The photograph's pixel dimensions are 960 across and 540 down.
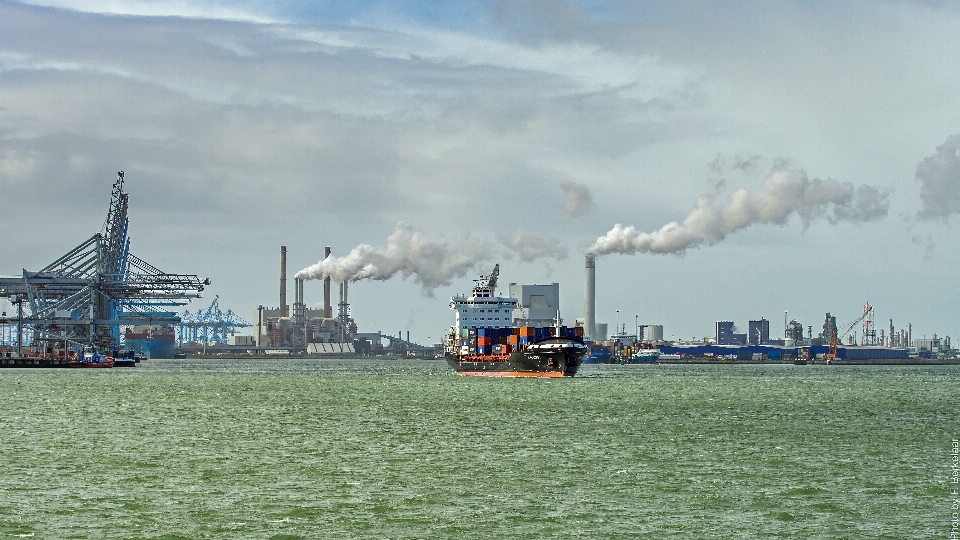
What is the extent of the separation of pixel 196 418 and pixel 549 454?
26583 millimetres

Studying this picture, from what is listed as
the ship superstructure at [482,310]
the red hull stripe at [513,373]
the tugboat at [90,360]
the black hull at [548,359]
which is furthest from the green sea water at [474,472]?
Answer: the tugboat at [90,360]

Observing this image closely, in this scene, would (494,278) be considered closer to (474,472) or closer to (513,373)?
(513,373)

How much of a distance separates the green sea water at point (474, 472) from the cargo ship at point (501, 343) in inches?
1928

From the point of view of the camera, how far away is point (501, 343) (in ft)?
472

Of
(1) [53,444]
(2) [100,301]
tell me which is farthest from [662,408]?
(2) [100,301]

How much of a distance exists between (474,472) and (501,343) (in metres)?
103

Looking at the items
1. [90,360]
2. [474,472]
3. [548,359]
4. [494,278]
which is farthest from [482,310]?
[474,472]

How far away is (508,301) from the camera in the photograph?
521 feet

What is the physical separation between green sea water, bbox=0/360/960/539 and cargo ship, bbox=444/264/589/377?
49.0 m

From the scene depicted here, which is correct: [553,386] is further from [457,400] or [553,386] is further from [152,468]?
[152,468]

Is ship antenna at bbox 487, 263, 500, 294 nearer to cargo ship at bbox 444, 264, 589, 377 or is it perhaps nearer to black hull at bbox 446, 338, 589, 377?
cargo ship at bbox 444, 264, 589, 377

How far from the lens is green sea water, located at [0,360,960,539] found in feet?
99.5

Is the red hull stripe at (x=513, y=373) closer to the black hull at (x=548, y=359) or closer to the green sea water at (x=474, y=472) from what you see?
the black hull at (x=548, y=359)

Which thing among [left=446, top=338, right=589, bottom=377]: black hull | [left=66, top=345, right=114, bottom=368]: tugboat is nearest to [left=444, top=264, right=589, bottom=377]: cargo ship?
[left=446, top=338, right=589, bottom=377]: black hull
